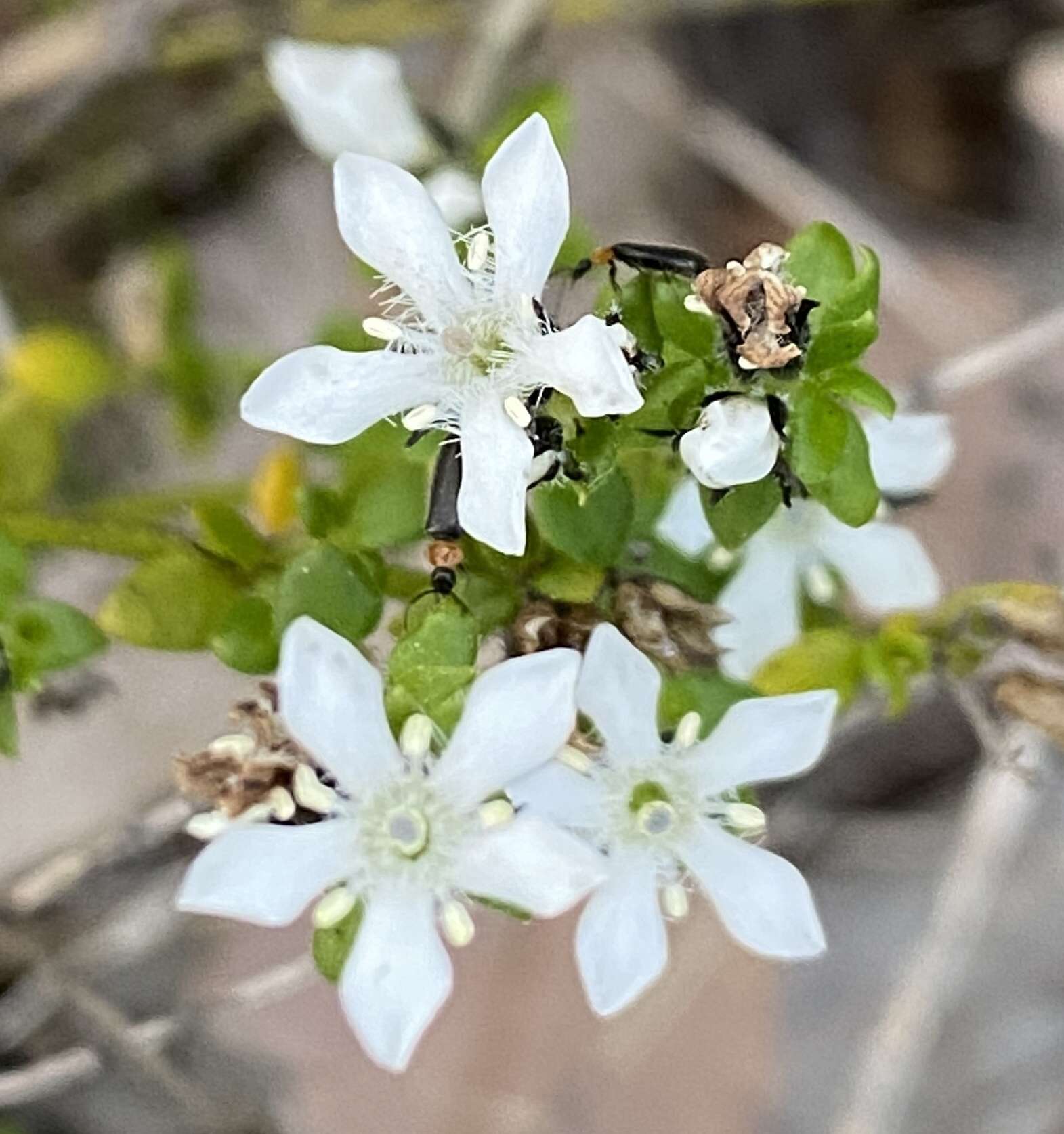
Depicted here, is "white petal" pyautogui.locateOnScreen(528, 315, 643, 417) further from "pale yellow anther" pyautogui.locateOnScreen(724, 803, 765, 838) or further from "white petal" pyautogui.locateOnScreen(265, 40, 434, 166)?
"white petal" pyautogui.locateOnScreen(265, 40, 434, 166)

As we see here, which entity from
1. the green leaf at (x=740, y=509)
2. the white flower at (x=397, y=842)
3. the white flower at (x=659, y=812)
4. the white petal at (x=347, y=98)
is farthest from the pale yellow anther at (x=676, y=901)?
the white petal at (x=347, y=98)

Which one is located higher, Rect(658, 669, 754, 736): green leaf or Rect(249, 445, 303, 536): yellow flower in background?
Rect(658, 669, 754, 736): green leaf

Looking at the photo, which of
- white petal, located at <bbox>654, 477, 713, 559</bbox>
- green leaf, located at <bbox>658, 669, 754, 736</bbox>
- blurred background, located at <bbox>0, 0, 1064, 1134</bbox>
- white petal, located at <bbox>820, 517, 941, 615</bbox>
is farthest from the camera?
blurred background, located at <bbox>0, 0, 1064, 1134</bbox>

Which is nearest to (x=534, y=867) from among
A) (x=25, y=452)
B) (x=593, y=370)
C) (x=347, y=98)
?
(x=593, y=370)

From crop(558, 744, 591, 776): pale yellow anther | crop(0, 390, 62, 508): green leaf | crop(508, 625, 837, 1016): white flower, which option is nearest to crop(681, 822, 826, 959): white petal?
crop(508, 625, 837, 1016): white flower

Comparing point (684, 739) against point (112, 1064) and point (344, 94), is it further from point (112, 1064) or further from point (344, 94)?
point (112, 1064)

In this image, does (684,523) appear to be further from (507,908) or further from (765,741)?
(507,908)

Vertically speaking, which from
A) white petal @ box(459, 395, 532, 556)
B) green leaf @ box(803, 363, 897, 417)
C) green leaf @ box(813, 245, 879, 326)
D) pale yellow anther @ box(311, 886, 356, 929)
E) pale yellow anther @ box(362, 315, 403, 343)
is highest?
green leaf @ box(813, 245, 879, 326)
